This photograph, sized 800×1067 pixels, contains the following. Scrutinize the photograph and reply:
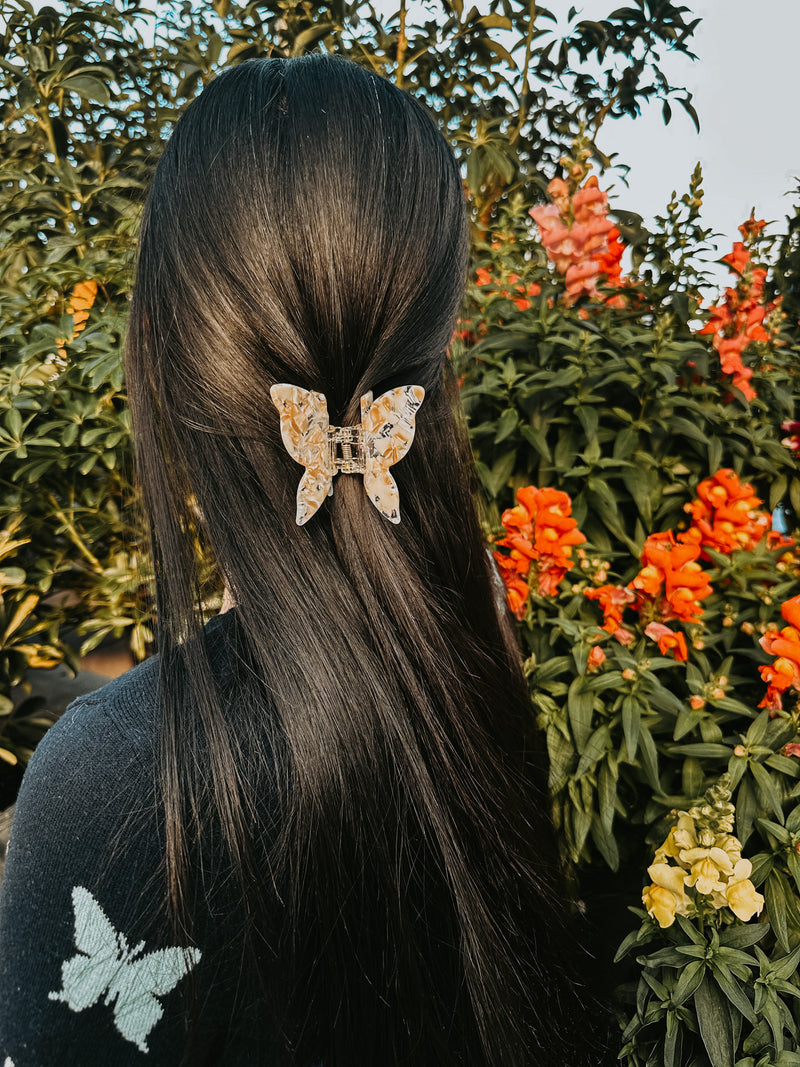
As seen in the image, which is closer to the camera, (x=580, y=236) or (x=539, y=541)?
(x=539, y=541)

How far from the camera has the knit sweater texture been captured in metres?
0.71

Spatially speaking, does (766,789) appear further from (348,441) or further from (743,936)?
(348,441)

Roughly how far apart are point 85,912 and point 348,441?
491 mm

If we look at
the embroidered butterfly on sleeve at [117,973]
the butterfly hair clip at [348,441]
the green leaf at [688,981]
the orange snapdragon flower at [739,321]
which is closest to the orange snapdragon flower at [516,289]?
the orange snapdragon flower at [739,321]

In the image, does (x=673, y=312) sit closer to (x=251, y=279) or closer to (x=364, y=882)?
(x=251, y=279)

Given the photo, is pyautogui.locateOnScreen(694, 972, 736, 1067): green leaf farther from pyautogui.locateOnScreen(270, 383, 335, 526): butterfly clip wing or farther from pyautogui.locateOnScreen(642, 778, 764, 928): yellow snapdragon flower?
pyautogui.locateOnScreen(270, 383, 335, 526): butterfly clip wing

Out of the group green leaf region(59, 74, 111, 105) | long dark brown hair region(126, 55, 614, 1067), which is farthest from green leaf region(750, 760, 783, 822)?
green leaf region(59, 74, 111, 105)

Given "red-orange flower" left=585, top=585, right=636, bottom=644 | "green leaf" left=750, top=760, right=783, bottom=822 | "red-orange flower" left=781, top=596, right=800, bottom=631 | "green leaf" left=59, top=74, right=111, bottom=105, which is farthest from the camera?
"green leaf" left=59, top=74, right=111, bottom=105

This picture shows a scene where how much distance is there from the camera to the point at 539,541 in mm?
1223

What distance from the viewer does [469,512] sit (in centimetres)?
101

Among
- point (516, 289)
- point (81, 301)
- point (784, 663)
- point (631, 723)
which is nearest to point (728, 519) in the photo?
point (784, 663)

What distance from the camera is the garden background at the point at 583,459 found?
0.94 m

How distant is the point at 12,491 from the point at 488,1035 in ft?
3.95

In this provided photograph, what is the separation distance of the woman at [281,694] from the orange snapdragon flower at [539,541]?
0.38 meters
